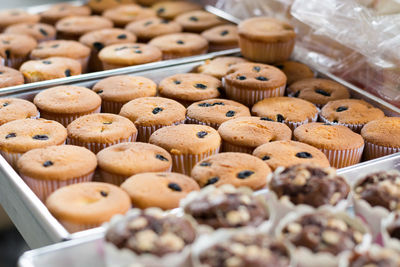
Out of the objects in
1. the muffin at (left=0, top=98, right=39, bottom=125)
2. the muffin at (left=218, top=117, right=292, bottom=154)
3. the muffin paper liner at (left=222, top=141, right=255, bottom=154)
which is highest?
the muffin at (left=0, top=98, right=39, bottom=125)

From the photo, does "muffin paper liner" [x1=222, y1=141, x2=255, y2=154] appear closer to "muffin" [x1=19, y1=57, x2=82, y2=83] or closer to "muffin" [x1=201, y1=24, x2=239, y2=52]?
"muffin" [x1=19, y1=57, x2=82, y2=83]

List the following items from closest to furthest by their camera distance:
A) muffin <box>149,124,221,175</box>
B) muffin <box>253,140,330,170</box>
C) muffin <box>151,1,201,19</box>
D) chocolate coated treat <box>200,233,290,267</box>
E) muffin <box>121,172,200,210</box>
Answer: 1. chocolate coated treat <box>200,233,290,267</box>
2. muffin <box>121,172,200,210</box>
3. muffin <box>253,140,330,170</box>
4. muffin <box>149,124,221,175</box>
5. muffin <box>151,1,201,19</box>

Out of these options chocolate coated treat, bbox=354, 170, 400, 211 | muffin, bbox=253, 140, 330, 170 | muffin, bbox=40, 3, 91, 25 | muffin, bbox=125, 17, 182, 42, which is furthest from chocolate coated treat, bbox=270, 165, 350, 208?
muffin, bbox=40, 3, 91, 25

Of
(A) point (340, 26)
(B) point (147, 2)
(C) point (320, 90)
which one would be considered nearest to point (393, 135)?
(C) point (320, 90)

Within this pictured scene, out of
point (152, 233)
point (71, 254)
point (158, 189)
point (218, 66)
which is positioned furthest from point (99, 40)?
point (152, 233)

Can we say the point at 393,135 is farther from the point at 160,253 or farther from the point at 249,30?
the point at 160,253
